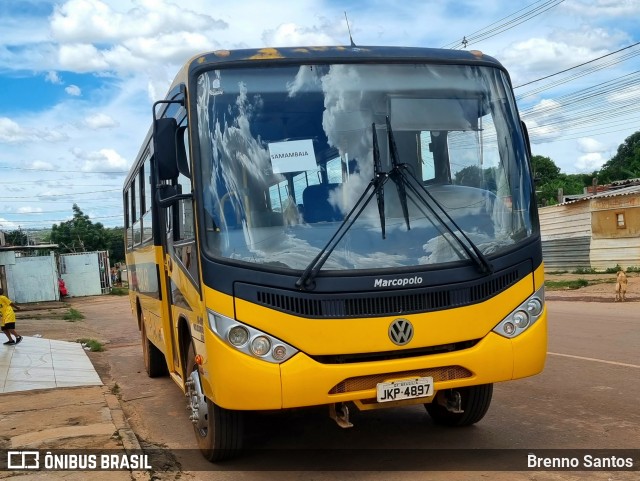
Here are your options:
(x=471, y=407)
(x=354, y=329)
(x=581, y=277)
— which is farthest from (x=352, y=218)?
(x=581, y=277)

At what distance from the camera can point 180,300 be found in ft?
19.8

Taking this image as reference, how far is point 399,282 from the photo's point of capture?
471cm

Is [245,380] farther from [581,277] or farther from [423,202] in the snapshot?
[581,277]

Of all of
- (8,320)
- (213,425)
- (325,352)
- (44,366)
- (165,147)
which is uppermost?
(165,147)

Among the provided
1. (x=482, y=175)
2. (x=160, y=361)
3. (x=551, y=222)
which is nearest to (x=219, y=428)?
(x=482, y=175)

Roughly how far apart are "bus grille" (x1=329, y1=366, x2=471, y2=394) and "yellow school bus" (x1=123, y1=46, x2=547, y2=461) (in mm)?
13

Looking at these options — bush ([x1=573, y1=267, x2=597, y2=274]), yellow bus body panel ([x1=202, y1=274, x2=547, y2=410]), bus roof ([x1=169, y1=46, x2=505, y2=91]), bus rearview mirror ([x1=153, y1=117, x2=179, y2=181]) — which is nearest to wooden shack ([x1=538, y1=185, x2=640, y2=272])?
bush ([x1=573, y1=267, x2=597, y2=274])

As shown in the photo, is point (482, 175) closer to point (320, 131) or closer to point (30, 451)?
point (320, 131)

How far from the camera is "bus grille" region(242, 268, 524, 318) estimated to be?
15.1ft

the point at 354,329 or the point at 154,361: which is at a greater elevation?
the point at 354,329

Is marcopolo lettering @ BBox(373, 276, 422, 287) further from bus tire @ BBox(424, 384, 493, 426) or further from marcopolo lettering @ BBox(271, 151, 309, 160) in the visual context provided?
bus tire @ BBox(424, 384, 493, 426)

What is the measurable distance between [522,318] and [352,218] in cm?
142

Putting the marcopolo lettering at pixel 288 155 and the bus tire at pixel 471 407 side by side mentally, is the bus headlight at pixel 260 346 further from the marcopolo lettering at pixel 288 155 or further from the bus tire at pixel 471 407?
the bus tire at pixel 471 407

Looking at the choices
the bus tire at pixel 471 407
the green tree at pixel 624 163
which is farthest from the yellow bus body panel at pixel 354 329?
the green tree at pixel 624 163
